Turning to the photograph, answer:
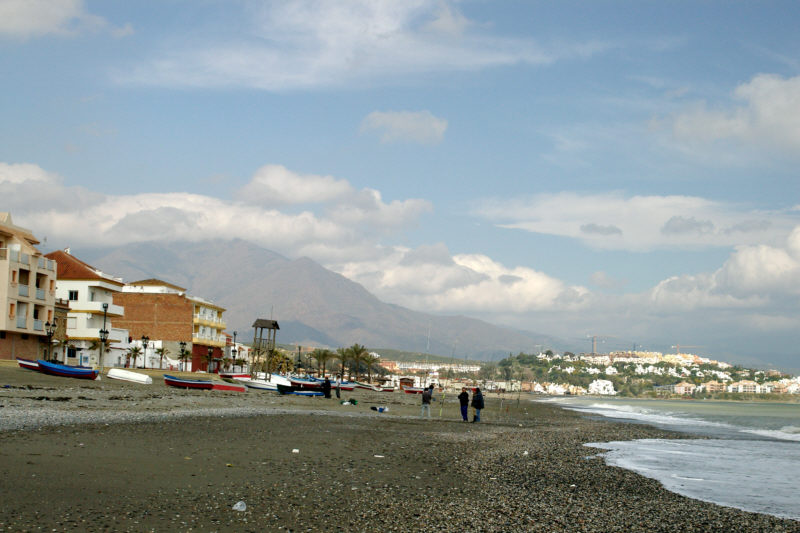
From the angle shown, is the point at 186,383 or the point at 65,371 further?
the point at 186,383

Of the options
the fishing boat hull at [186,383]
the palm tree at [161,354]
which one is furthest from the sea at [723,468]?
the palm tree at [161,354]

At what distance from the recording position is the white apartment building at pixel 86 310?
76.3m

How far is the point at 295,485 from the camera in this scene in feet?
42.2

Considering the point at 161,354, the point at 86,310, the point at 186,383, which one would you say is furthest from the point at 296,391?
the point at 161,354

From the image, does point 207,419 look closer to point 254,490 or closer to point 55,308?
point 254,490

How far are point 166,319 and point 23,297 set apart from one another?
133 feet

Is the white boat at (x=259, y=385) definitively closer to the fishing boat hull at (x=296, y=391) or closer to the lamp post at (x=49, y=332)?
the fishing boat hull at (x=296, y=391)

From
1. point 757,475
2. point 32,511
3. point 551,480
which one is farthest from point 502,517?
point 757,475

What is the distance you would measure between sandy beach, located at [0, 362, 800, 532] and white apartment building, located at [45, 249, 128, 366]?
2236 inches

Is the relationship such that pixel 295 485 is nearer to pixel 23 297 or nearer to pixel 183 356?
pixel 23 297

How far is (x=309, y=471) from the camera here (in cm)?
1466

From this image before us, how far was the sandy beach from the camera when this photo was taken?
1007 cm

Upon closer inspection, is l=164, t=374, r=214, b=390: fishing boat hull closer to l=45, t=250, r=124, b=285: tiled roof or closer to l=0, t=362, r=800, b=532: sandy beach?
l=0, t=362, r=800, b=532: sandy beach

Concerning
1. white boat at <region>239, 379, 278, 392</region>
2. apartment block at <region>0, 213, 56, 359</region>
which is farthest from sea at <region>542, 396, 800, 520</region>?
apartment block at <region>0, 213, 56, 359</region>
